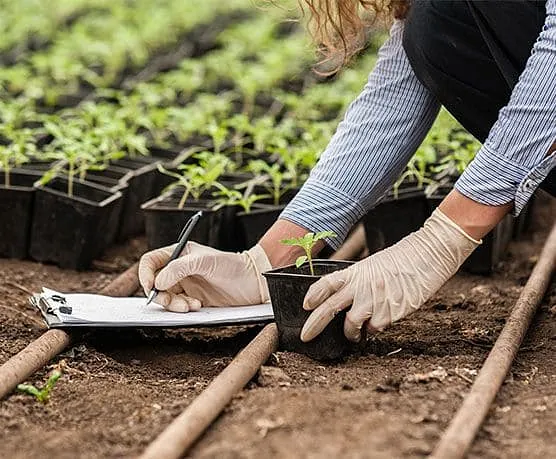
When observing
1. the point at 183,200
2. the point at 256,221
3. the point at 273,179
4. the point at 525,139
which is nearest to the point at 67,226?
the point at 183,200

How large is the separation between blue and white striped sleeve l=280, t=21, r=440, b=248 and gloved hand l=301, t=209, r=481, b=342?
422 mm

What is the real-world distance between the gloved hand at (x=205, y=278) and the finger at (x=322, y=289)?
405mm

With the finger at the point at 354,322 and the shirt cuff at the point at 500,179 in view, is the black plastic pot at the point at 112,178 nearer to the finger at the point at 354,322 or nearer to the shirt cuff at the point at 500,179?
the finger at the point at 354,322

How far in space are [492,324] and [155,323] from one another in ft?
3.29

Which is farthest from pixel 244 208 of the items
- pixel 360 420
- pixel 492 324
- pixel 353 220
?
pixel 360 420

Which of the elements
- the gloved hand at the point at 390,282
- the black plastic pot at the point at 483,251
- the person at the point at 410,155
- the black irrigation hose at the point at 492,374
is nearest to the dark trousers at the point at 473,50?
the person at the point at 410,155

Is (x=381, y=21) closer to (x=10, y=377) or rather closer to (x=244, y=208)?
(x=244, y=208)

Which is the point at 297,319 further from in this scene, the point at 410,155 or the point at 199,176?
the point at 199,176

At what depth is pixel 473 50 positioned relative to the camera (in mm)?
3043

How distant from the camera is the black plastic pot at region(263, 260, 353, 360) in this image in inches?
108

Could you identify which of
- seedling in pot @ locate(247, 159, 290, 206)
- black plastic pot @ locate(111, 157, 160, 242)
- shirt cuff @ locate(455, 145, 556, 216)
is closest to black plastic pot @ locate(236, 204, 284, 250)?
seedling in pot @ locate(247, 159, 290, 206)

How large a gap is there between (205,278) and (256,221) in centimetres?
89

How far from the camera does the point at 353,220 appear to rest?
320 cm

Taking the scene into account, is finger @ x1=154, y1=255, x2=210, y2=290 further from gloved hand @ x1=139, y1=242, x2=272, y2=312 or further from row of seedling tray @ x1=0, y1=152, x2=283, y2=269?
row of seedling tray @ x1=0, y1=152, x2=283, y2=269
